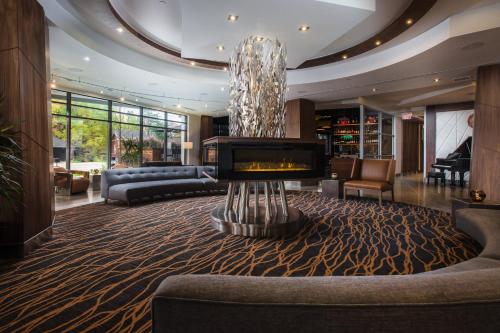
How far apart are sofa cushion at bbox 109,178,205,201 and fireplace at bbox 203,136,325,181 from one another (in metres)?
2.45

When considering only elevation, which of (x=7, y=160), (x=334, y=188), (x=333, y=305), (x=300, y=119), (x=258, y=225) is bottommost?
(x=258, y=225)

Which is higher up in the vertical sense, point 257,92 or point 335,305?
point 257,92

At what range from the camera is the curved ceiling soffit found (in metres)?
4.38

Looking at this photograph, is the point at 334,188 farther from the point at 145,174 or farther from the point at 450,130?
the point at 450,130

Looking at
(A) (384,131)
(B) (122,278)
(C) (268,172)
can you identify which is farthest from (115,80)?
(A) (384,131)

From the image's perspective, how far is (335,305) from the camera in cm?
63

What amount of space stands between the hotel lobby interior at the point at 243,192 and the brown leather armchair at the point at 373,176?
5 cm

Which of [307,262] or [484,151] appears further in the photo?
[484,151]

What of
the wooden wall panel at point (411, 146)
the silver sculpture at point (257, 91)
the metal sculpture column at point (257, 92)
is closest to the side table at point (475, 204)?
the metal sculpture column at point (257, 92)

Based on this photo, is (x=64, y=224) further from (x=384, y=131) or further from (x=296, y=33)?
(x=384, y=131)

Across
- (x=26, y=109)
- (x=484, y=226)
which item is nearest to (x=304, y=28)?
(x=484, y=226)

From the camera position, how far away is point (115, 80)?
7969 mm

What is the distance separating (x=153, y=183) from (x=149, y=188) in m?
0.31

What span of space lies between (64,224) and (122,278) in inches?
97.8
